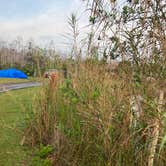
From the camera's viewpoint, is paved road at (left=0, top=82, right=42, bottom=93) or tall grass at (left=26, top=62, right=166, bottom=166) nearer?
tall grass at (left=26, top=62, right=166, bottom=166)

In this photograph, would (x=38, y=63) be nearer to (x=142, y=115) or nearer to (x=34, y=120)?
(x=34, y=120)

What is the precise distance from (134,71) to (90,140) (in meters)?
1.43

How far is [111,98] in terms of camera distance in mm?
3344

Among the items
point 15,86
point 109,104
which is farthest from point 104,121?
point 15,86

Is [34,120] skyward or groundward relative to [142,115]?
groundward

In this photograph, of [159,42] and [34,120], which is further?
[34,120]

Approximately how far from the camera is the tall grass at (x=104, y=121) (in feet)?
8.61

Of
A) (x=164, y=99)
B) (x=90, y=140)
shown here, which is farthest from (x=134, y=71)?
(x=90, y=140)

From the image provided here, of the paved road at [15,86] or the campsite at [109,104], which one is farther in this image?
the paved road at [15,86]

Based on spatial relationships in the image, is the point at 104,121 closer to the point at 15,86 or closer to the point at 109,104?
the point at 109,104

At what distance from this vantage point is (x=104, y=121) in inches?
123

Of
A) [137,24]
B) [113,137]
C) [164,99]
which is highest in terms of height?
[137,24]

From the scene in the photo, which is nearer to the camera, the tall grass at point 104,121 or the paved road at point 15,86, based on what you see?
the tall grass at point 104,121

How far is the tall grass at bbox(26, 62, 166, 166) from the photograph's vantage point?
2.62m
